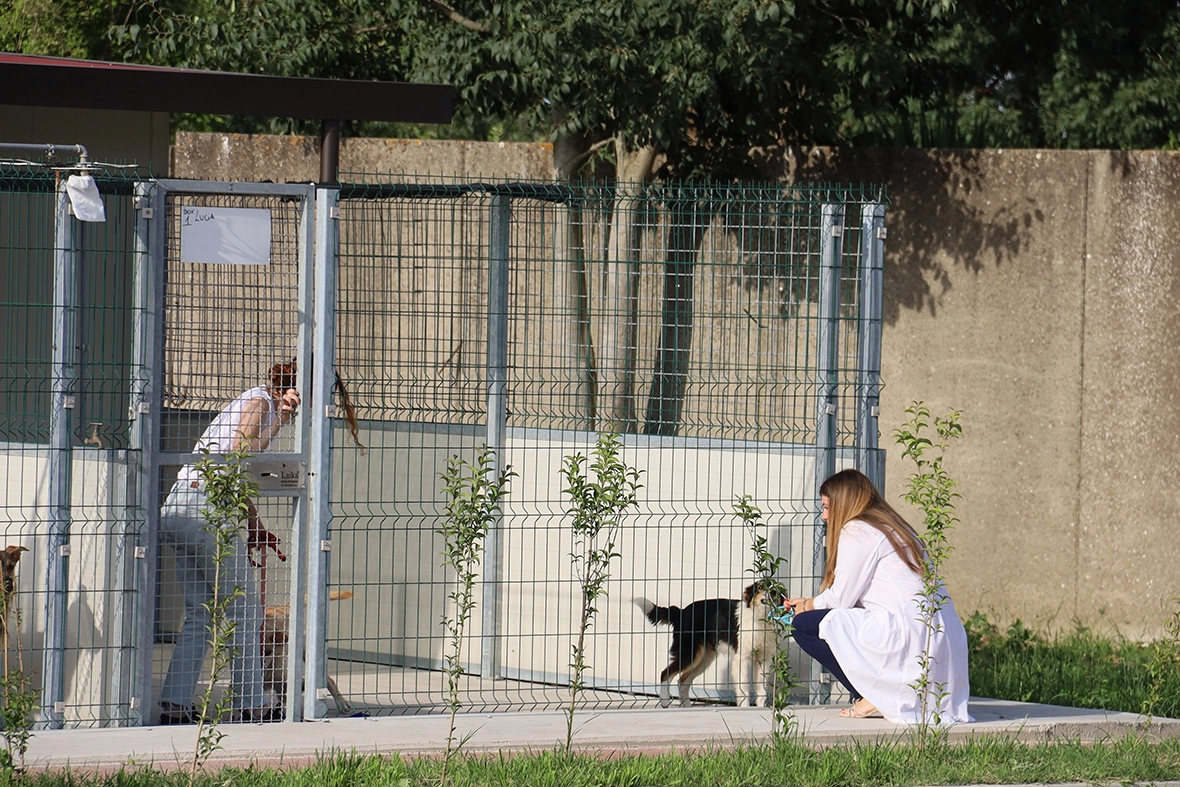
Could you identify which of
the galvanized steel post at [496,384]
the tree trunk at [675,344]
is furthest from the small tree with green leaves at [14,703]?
the tree trunk at [675,344]

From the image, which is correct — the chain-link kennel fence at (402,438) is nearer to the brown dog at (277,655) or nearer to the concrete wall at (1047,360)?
the brown dog at (277,655)

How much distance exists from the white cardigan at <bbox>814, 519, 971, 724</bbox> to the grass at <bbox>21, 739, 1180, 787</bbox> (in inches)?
16.1

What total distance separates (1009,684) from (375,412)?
3796 mm

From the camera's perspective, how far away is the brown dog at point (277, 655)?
617 centimetres

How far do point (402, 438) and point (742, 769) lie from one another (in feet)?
10.1

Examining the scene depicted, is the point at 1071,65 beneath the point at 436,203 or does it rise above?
above

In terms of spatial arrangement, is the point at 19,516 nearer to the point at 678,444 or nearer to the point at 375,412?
the point at 375,412

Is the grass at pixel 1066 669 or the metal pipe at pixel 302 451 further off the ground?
the metal pipe at pixel 302 451

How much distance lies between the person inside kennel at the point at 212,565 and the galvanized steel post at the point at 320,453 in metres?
0.15

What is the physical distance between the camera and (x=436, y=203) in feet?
22.6

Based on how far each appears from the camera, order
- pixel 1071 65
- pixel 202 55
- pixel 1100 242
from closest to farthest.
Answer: pixel 1100 242 < pixel 202 55 < pixel 1071 65

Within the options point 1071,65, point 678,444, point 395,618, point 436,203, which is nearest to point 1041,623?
point 678,444

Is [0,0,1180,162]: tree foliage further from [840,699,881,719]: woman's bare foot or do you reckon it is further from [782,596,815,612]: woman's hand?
[840,699,881,719]: woman's bare foot

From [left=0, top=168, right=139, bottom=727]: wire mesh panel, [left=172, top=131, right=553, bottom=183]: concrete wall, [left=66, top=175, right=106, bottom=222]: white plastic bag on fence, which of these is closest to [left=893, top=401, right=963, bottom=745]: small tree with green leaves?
[left=0, top=168, right=139, bottom=727]: wire mesh panel
